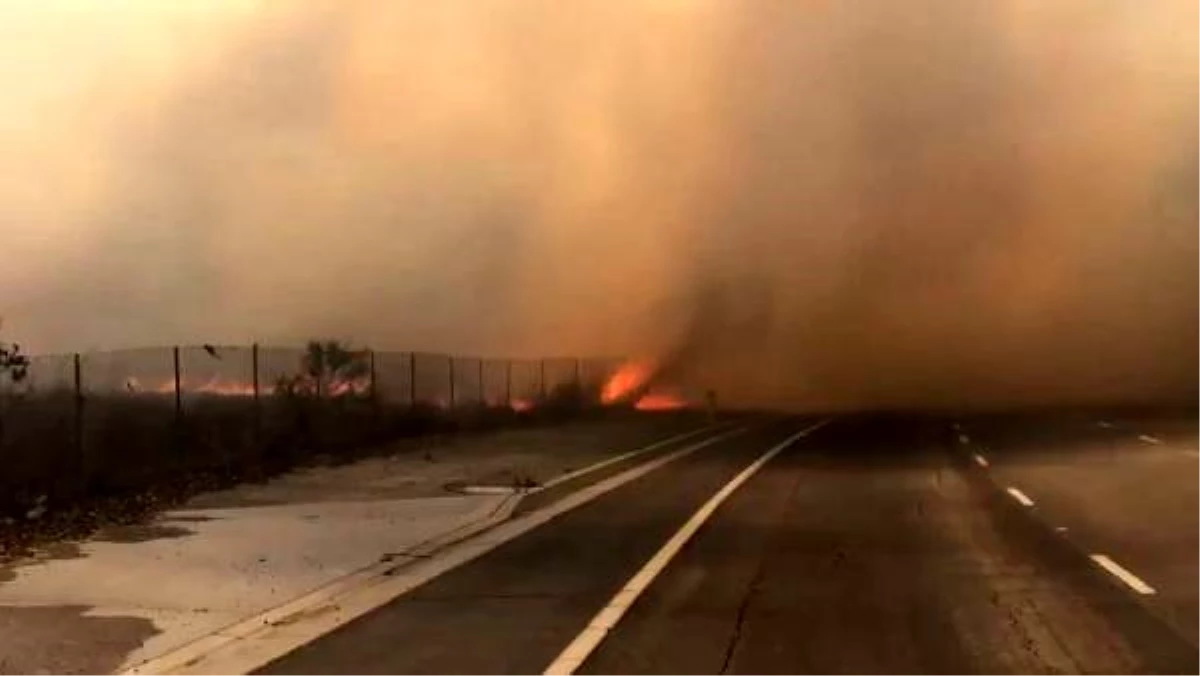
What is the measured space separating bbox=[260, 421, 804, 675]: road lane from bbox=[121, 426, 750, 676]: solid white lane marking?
0.57 ft

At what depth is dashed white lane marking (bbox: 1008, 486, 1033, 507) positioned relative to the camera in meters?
17.1

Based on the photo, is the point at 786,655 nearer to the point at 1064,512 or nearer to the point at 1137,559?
the point at 1137,559

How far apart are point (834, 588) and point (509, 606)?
2.53 metres

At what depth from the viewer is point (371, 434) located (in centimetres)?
2934

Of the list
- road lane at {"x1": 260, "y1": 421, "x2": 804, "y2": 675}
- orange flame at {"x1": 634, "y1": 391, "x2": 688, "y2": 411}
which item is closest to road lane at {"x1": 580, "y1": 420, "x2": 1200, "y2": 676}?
road lane at {"x1": 260, "y1": 421, "x2": 804, "y2": 675}

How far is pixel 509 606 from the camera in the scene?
33.1ft

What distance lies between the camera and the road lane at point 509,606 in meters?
8.16

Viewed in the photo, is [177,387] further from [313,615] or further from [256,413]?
[313,615]

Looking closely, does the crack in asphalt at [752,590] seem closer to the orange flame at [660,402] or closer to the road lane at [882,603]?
the road lane at [882,603]

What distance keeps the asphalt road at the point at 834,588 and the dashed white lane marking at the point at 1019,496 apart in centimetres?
13

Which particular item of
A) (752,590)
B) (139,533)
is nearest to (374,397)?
(139,533)

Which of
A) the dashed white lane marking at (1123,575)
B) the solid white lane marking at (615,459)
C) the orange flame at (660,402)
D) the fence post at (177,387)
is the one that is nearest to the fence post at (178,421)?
the fence post at (177,387)

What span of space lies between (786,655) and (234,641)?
350 cm

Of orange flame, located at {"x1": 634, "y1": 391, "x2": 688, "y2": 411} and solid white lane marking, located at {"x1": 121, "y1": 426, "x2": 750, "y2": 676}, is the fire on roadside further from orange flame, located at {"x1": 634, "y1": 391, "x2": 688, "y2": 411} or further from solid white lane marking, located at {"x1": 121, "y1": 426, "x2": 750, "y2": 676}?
solid white lane marking, located at {"x1": 121, "y1": 426, "x2": 750, "y2": 676}
